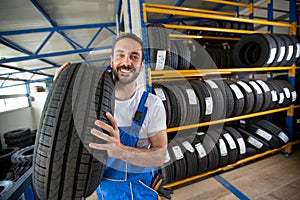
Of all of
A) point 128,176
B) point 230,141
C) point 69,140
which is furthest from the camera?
point 230,141

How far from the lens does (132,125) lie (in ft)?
3.24

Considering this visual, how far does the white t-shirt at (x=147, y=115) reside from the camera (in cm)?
100

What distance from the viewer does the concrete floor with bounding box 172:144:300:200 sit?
5.93 ft

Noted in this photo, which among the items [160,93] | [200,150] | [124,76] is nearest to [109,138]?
[124,76]

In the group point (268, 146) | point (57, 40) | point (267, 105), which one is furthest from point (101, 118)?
point (57, 40)

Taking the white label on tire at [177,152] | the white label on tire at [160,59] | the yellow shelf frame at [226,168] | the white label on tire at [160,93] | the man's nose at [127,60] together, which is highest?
the white label on tire at [160,59]

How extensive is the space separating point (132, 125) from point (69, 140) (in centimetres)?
38

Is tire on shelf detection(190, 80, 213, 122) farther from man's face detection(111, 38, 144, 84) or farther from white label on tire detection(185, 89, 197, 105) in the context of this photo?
man's face detection(111, 38, 144, 84)

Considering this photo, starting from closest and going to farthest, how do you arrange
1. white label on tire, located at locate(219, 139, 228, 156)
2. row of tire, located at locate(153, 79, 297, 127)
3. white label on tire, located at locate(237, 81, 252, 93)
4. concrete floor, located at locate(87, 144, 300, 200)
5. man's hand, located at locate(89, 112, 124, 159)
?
man's hand, located at locate(89, 112, 124, 159) < row of tire, located at locate(153, 79, 297, 127) < concrete floor, located at locate(87, 144, 300, 200) < white label on tire, located at locate(219, 139, 228, 156) < white label on tire, located at locate(237, 81, 252, 93)

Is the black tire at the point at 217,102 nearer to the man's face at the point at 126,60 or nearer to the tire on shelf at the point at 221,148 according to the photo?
the tire on shelf at the point at 221,148

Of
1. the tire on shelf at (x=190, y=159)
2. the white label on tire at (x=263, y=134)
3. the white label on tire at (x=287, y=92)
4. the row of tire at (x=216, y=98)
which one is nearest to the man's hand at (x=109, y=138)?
the row of tire at (x=216, y=98)

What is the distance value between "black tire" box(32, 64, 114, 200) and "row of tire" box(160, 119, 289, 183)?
3.81 ft

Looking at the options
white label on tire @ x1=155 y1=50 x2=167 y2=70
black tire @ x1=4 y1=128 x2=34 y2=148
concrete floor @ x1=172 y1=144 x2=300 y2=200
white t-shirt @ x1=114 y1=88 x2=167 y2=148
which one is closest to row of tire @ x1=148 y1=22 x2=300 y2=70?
white label on tire @ x1=155 y1=50 x2=167 y2=70

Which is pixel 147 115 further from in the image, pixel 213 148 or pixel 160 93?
pixel 213 148
